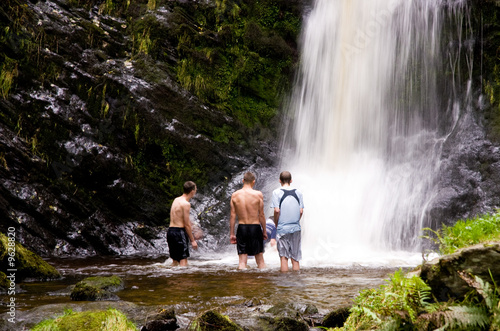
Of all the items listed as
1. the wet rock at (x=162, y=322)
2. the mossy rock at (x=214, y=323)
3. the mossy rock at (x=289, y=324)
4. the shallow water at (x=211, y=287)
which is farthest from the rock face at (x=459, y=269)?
the wet rock at (x=162, y=322)

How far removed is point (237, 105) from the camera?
15.5 m

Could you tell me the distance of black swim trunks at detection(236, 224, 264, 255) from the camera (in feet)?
26.8

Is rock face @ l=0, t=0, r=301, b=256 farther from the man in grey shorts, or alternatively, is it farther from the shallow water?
the man in grey shorts

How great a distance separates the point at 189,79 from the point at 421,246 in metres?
8.94

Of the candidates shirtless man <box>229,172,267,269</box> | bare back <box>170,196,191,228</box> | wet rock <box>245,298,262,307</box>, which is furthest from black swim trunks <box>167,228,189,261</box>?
wet rock <box>245,298,262,307</box>

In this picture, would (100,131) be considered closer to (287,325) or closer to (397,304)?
(287,325)

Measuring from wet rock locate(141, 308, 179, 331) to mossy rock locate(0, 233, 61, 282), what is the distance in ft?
12.7

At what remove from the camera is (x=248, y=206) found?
8.20 meters

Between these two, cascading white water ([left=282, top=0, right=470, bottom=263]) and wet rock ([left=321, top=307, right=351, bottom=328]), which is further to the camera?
cascading white water ([left=282, top=0, right=470, bottom=263])

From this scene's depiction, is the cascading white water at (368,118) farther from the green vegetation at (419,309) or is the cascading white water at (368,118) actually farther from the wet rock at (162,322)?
the green vegetation at (419,309)

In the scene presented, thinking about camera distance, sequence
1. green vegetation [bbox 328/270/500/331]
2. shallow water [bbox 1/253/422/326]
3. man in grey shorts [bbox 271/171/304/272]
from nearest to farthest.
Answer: green vegetation [bbox 328/270/500/331]
shallow water [bbox 1/253/422/326]
man in grey shorts [bbox 271/171/304/272]

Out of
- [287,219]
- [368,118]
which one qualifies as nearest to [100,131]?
[287,219]

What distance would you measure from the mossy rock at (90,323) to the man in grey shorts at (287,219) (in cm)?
465

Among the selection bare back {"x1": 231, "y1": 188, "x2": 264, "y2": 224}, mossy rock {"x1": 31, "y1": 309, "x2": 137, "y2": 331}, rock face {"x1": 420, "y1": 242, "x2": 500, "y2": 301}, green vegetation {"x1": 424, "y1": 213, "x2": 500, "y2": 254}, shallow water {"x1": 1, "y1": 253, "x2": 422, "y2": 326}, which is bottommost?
shallow water {"x1": 1, "y1": 253, "x2": 422, "y2": 326}
